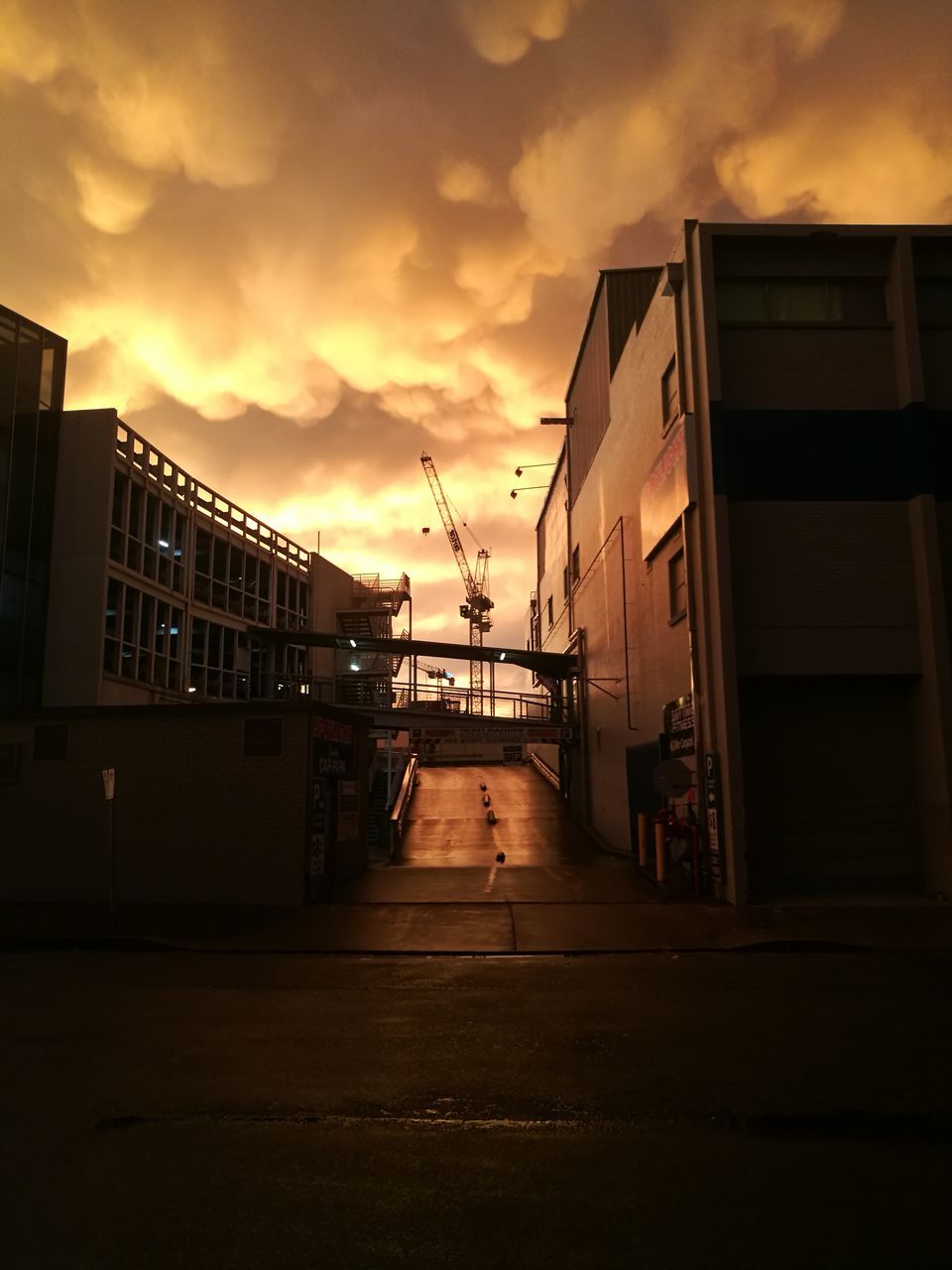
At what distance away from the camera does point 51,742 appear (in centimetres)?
1647

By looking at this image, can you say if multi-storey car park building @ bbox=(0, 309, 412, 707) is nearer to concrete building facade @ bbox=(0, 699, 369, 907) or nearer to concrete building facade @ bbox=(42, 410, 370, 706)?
concrete building facade @ bbox=(42, 410, 370, 706)

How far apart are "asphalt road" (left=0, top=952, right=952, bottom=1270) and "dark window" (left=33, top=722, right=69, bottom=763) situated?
773cm

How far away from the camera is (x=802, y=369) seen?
17.3 metres

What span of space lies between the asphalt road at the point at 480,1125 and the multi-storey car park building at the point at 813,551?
22.1 ft

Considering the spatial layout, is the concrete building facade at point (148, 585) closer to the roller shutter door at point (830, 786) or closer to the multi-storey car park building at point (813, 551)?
the multi-storey car park building at point (813, 551)

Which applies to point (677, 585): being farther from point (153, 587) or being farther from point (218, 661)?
point (218, 661)

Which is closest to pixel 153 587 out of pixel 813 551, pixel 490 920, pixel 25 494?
pixel 25 494

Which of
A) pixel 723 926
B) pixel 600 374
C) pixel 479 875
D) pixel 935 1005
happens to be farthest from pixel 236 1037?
pixel 600 374

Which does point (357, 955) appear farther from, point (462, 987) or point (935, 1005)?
point (935, 1005)

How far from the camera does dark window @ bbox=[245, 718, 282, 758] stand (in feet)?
51.6

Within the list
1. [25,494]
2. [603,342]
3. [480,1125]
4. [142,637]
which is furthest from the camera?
[603,342]

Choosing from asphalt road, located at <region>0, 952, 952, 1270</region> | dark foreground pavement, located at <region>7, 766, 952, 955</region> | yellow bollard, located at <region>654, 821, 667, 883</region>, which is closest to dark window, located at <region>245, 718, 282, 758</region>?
dark foreground pavement, located at <region>7, 766, 952, 955</region>

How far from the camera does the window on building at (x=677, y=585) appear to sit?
18089 mm

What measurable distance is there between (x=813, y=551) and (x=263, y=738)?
10.8 meters
